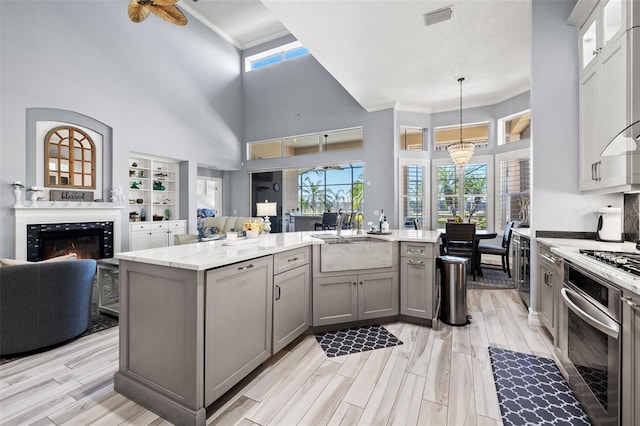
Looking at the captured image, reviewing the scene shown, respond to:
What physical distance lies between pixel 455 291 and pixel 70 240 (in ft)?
20.6

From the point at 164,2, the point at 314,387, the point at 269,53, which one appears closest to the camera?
the point at 314,387

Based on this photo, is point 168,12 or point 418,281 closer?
point 418,281

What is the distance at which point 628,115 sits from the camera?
2.02 metres

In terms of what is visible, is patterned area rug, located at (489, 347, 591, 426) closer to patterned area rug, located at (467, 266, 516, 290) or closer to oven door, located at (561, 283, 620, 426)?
oven door, located at (561, 283, 620, 426)

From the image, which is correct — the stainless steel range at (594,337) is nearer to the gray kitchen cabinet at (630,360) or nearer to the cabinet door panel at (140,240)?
the gray kitchen cabinet at (630,360)

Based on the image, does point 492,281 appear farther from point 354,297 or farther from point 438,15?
point 438,15

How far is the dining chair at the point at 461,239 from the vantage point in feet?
14.9

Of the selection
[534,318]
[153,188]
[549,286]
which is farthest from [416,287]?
[153,188]

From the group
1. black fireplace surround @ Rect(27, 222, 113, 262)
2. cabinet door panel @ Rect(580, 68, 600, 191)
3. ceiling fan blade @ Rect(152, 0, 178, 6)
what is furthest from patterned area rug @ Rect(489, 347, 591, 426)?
black fireplace surround @ Rect(27, 222, 113, 262)

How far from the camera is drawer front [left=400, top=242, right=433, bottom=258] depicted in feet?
9.27

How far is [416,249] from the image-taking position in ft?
9.45

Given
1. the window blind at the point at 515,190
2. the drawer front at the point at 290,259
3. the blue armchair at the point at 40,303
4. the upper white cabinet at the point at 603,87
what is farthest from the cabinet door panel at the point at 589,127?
the blue armchair at the point at 40,303

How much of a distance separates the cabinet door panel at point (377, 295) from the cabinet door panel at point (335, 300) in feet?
0.22

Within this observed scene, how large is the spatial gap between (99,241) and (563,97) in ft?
24.4
